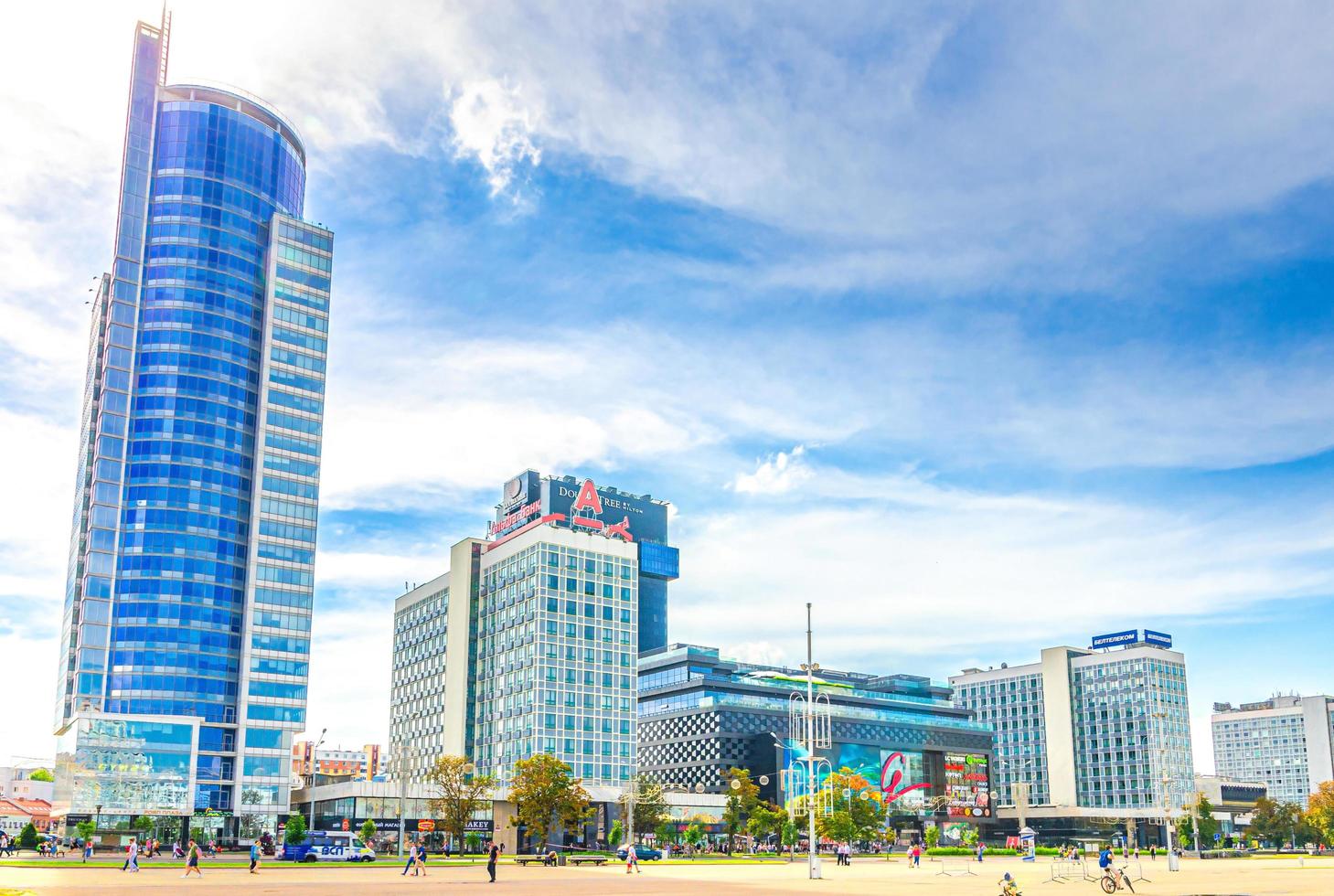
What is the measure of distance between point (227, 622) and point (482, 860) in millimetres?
70481

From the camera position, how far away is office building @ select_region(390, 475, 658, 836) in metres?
157

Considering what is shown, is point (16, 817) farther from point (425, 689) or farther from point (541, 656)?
point (541, 656)

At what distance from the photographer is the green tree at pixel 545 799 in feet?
376

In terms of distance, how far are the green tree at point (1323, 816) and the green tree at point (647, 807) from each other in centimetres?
10068

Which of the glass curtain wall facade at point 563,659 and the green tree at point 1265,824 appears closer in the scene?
the glass curtain wall facade at point 563,659

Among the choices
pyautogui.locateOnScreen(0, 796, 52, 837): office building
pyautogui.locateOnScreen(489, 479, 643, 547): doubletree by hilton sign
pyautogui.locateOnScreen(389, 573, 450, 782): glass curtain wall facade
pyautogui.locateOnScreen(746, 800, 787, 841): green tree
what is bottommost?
pyautogui.locateOnScreen(0, 796, 52, 837): office building

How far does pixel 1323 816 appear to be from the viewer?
169000 millimetres

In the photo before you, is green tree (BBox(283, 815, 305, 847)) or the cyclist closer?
the cyclist

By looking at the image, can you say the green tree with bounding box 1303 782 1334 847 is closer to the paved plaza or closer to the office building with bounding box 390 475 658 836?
the office building with bounding box 390 475 658 836

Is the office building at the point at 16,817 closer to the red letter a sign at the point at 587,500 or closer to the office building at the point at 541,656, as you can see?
the office building at the point at 541,656

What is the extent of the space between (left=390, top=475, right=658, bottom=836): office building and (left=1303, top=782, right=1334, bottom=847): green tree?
10154 cm

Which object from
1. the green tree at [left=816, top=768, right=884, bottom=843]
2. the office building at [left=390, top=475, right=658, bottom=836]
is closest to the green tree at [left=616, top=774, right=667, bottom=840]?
the office building at [left=390, top=475, right=658, bottom=836]

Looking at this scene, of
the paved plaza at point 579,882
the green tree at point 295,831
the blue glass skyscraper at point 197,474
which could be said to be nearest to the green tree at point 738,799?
the green tree at point 295,831

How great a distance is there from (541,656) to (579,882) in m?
93.9
